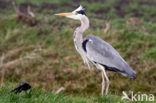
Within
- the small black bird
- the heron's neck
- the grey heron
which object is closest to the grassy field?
the grey heron

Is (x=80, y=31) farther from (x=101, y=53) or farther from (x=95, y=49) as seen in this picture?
(x=101, y=53)

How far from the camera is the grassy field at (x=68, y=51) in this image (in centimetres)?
902

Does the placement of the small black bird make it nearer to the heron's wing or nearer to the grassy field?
the heron's wing

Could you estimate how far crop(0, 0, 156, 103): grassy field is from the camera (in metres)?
9.02

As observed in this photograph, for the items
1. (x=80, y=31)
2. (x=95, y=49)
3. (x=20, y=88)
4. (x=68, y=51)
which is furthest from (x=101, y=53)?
(x=68, y=51)

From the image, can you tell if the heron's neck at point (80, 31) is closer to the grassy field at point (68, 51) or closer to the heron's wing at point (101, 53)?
the heron's wing at point (101, 53)

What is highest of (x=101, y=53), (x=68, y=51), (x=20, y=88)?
(x=101, y=53)

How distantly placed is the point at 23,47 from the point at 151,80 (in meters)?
4.90

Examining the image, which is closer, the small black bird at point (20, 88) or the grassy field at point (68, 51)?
the small black bird at point (20, 88)

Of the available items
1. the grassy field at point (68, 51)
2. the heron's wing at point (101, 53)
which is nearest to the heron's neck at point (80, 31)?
the heron's wing at point (101, 53)

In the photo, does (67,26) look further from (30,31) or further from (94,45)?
(94,45)

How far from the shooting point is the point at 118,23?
1244 cm

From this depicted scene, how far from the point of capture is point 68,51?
1067cm

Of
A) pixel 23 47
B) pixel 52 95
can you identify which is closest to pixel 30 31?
pixel 23 47
